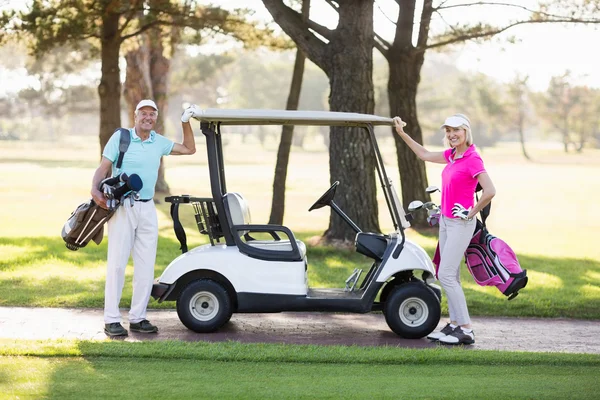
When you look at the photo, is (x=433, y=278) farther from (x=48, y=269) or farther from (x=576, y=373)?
(x=48, y=269)

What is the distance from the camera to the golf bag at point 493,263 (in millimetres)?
7129

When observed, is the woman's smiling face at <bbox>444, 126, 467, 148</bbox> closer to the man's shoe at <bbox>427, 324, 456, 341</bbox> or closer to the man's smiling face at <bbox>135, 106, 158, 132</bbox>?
the man's shoe at <bbox>427, 324, 456, 341</bbox>

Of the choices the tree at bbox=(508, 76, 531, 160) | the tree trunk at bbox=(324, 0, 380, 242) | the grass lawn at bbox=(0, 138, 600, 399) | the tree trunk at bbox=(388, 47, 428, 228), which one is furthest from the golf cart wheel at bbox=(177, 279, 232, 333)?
the tree at bbox=(508, 76, 531, 160)

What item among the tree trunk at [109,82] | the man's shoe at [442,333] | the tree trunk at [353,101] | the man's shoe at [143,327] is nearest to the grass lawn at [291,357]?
the man's shoe at [442,333]

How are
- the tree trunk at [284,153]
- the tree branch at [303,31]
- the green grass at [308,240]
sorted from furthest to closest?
the tree trunk at [284,153]
the tree branch at [303,31]
the green grass at [308,240]

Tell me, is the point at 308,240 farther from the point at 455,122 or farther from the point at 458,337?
the point at 455,122

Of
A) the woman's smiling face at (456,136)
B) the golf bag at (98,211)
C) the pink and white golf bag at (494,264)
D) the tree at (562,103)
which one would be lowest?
the pink and white golf bag at (494,264)

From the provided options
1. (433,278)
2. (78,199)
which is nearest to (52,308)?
(433,278)

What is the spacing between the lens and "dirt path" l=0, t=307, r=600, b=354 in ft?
23.7

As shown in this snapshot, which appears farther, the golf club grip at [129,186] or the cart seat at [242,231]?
the cart seat at [242,231]

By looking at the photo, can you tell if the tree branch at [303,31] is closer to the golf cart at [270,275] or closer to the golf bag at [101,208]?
the golf cart at [270,275]

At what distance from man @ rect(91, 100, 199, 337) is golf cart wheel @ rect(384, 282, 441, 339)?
5.90ft

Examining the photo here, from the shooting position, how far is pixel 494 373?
6.19m

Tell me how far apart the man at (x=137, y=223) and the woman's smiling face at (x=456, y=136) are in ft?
6.24
